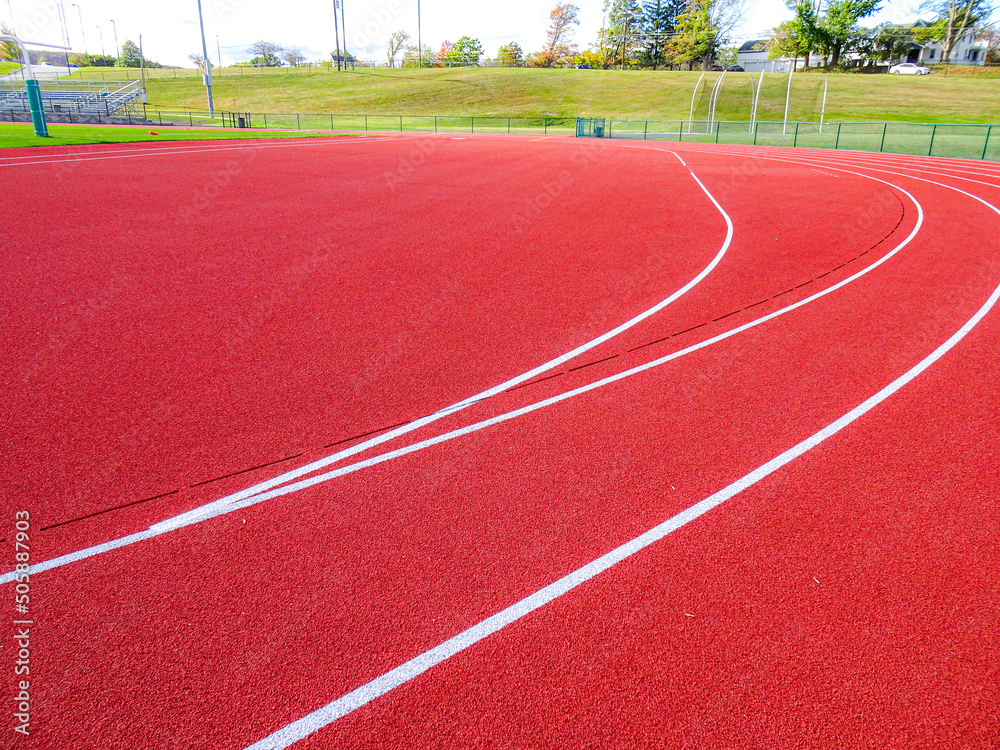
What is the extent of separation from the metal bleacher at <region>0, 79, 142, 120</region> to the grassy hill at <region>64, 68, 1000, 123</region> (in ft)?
17.6

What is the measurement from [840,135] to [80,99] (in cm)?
6348

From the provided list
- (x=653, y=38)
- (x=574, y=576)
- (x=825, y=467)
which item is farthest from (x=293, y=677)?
(x=653, y=38)

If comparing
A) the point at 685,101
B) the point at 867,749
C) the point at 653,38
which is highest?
the point at 653,38

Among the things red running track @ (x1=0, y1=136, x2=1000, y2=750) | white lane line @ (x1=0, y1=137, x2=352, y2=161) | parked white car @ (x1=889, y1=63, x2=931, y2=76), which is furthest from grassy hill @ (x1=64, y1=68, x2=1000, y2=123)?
red running track @ (x1=0, y1=136, x2=1000, y2=750)

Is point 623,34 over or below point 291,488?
over

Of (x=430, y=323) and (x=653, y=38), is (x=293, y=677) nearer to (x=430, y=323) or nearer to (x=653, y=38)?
(x=430, y=323)

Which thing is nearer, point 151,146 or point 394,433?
point 394,433

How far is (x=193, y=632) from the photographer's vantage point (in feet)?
10.2

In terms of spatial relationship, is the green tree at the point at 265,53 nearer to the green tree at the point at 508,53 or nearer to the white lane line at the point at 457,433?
the green tree at the point at 508,53

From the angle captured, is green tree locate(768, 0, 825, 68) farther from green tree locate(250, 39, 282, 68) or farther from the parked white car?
green tree locate(250, 39, 282, 68)

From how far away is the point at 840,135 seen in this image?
36750 mm

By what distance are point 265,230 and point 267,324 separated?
531 centimetres

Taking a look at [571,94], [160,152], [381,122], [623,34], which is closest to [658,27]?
[623,34]

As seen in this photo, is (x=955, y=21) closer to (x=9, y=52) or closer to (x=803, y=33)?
(x=803, y=33)
